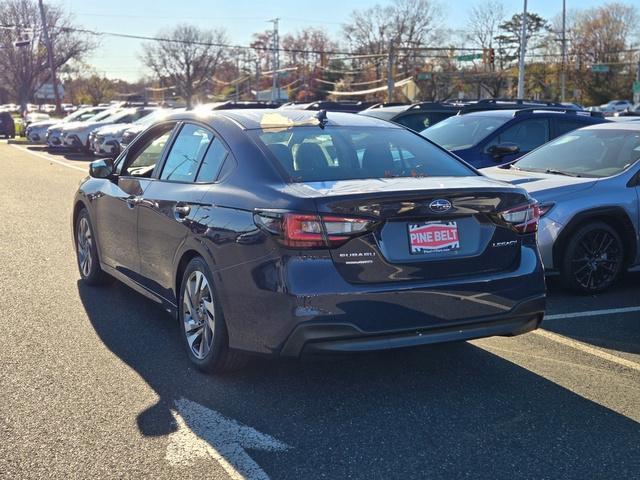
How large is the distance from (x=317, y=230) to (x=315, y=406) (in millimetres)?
994

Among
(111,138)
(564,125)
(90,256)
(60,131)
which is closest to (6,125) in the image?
(60,131)

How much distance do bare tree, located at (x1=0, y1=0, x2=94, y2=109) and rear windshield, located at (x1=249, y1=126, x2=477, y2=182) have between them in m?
54.1

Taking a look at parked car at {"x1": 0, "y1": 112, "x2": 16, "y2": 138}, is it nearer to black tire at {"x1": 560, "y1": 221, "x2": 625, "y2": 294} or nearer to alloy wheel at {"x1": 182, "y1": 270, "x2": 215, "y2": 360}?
black tire at {"x1": 560, "y1": 221, "x2": 625, "y2": 294}

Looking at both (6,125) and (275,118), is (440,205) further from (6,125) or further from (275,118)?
(6,125)

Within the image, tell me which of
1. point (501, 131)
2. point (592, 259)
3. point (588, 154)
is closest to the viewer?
point (592, 259)

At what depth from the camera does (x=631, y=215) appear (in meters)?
6.45

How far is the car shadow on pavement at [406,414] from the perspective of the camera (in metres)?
3.27

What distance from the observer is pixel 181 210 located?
14.8ft

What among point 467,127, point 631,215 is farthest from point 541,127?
point 631,215

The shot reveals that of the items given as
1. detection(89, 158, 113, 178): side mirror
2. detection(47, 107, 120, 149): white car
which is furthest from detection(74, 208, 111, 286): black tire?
detection(47, 107, 120, 149): white car

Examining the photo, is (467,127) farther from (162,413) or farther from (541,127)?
(162,413)

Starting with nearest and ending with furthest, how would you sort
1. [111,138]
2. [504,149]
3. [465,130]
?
[504,149] → [465,130] → [111,138]

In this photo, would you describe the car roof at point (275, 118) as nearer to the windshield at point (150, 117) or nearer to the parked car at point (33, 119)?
→ the windshield at point (150, 117)

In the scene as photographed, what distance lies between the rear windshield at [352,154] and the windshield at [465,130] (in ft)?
15.1
